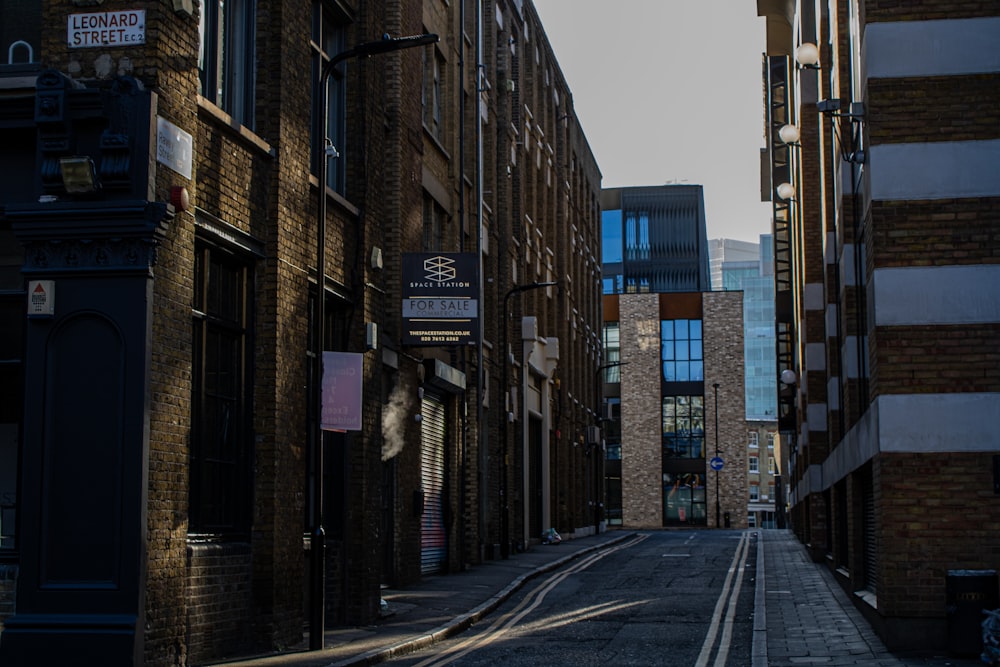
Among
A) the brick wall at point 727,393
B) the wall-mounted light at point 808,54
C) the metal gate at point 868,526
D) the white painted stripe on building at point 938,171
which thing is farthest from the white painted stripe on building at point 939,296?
the brick wall at point 727,393

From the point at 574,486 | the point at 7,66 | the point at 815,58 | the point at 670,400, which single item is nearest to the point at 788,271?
the point at 574,486

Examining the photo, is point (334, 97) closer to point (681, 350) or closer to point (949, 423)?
point (949, 423)

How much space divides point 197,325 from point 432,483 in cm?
1419

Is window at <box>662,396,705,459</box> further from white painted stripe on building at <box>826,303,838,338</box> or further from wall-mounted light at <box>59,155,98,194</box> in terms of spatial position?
wall-mounted light at <box>59,155,98,194</box>

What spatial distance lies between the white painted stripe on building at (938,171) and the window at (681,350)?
67.6 metres

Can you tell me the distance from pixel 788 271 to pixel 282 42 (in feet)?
121

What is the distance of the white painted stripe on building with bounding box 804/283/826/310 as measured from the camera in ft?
105

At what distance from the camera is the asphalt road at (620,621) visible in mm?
14609

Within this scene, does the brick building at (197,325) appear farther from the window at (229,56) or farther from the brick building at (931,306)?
the brick building at (931,306)

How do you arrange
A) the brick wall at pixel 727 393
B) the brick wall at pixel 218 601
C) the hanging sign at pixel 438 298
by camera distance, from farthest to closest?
the brick wall at pixel 727 393 < the hanging sign at pixel 438 298 < the brick wall at pixel 218 601

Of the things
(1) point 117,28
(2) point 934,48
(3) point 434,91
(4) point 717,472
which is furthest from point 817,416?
(4) point 717,472

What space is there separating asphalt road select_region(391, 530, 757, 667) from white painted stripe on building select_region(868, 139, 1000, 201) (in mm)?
5605

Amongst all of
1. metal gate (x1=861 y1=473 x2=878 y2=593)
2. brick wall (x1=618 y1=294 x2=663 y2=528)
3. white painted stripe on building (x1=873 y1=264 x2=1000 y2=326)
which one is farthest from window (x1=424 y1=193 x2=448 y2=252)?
brick wall (x1=618 y1=294 x2=663 y2=528)

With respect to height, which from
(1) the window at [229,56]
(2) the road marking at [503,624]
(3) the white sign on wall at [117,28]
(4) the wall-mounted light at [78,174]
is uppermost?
(1) the window at [229,56]
